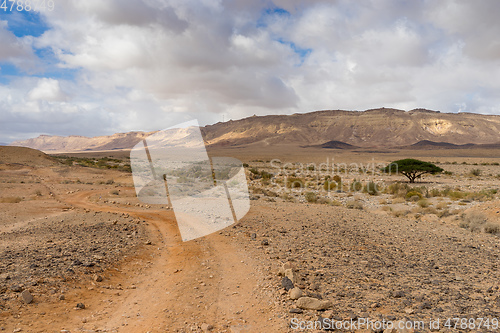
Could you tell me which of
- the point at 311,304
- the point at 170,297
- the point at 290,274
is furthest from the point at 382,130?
the point at 170,297

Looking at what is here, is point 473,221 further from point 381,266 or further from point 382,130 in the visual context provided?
point 382,130

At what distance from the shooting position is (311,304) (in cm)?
471

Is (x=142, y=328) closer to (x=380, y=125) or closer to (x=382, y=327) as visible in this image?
(x=382, y=327)

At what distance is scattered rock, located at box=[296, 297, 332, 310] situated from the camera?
15.3ft

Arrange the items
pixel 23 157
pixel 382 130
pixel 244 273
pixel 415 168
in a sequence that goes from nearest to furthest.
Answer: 1. pixel 244 273
2. pixel 415 168
3. pixel 23 157
4. pixel 382 130

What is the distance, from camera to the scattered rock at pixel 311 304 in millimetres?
4652

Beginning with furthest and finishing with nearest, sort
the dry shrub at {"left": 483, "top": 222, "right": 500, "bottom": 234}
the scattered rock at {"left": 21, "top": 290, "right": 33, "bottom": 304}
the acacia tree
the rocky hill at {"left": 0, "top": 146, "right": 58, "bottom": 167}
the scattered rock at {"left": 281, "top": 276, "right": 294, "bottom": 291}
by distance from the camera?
the rocky hill at {"left": 0, "top": 146, "right": 58, "bottom": 167} → the acacia tree → the dry shrub at {"left": 483, "top": 222, "right": 500, "bottom": 234} → the scattered rock at {"left": 281, "top": 276, "right": 294, "bottom": 291} → the scattered rock at {"left": 21, "top": 290, "right": 33, "bottom": 304}

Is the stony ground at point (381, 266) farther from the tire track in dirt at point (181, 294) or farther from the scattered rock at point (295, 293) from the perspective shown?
the tire track in dirt at point (181, 294)

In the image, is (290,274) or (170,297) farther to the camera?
(290,274)

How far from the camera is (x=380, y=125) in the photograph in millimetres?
181125

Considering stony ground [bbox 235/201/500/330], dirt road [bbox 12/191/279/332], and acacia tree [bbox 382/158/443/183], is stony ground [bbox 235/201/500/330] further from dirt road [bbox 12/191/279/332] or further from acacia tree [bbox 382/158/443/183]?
acacia tree [bbox 382/158/443/183]

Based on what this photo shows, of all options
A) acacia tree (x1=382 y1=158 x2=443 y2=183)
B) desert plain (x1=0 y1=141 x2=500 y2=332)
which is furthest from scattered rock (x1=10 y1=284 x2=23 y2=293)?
acacia tree (x1=382 y1=158 x2=443 y2=183)

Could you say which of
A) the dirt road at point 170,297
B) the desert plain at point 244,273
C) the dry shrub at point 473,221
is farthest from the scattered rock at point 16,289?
the dry shrub at point 473,221

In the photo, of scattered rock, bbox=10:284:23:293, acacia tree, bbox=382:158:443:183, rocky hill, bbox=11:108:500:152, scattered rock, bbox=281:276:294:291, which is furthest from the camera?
rocky hill, bbox=11:108:500:152
